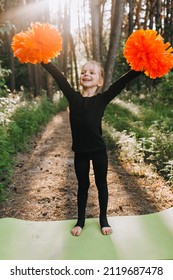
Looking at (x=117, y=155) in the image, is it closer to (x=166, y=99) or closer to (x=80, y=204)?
(x=80, y=204)

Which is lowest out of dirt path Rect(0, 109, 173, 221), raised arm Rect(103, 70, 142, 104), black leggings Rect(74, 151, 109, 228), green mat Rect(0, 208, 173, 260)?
dirt path Rect(0, 109, 173, 221)

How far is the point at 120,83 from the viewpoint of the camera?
3740 mm

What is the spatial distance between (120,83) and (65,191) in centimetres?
273

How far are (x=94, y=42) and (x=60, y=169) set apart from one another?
4790mm

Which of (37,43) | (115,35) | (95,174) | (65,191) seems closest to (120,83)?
(37,43)

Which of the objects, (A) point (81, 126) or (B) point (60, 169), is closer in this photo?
(A) point (81, 126)

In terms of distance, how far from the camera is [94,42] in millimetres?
10547

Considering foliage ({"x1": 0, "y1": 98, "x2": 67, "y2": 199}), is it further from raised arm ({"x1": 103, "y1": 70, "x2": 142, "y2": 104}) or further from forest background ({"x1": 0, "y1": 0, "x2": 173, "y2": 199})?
raised arm ({"x1": 103, "y1": 70, "x2": 142, "y2": 104})

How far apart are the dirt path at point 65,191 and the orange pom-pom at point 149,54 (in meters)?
2.21

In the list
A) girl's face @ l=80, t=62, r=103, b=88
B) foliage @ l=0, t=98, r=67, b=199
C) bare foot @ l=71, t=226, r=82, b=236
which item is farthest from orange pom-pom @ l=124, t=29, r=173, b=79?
foliage @ l=0, t=98, r=67, b=199

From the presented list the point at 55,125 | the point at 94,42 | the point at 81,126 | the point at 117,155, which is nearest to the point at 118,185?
the point at 117,155

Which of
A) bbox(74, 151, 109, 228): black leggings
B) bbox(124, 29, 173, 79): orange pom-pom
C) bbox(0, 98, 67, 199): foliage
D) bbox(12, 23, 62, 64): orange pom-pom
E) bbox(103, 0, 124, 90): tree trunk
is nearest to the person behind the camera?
bbox(124, 29, 173, 79): orange pom-pom

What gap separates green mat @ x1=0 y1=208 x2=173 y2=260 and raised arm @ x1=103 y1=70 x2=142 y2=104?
5.06ft

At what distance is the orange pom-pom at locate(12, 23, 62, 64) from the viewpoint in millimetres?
3576
